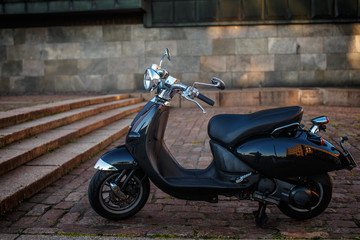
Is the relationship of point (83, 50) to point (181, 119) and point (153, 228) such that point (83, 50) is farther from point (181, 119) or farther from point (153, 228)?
point (153, 228)

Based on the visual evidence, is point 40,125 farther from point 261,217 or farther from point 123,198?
point 261,217

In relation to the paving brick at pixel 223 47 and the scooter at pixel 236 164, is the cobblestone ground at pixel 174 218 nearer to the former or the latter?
the scooter at pixel 236 164

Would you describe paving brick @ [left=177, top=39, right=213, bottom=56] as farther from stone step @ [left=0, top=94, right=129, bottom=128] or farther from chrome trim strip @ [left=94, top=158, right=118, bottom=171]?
chrome trim strip @ [left=94, top=158, right=118, bottom=171]

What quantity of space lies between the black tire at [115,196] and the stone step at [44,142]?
146 centimetres

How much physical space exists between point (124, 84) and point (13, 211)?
10.3 meters

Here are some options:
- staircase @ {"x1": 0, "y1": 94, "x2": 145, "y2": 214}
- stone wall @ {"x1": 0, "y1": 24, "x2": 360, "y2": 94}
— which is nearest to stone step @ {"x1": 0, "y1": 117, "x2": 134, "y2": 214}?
staircase @ {"x1": 0, "y1": 94, "x2": 145, "y2": 214}

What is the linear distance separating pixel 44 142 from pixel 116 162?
92.5 inches

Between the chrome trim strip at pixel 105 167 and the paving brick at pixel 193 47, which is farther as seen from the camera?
the paving brick at pixel 193 47

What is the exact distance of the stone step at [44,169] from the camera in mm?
3943

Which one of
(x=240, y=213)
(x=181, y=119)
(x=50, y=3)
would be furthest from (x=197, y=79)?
(x=240, y=213)

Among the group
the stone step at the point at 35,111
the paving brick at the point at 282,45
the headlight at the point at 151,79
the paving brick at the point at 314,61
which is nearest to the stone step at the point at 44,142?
the stone step at the point at 35,111

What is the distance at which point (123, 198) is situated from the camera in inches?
142

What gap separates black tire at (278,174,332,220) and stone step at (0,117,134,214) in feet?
8.26

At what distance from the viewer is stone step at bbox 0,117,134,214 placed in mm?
3943
